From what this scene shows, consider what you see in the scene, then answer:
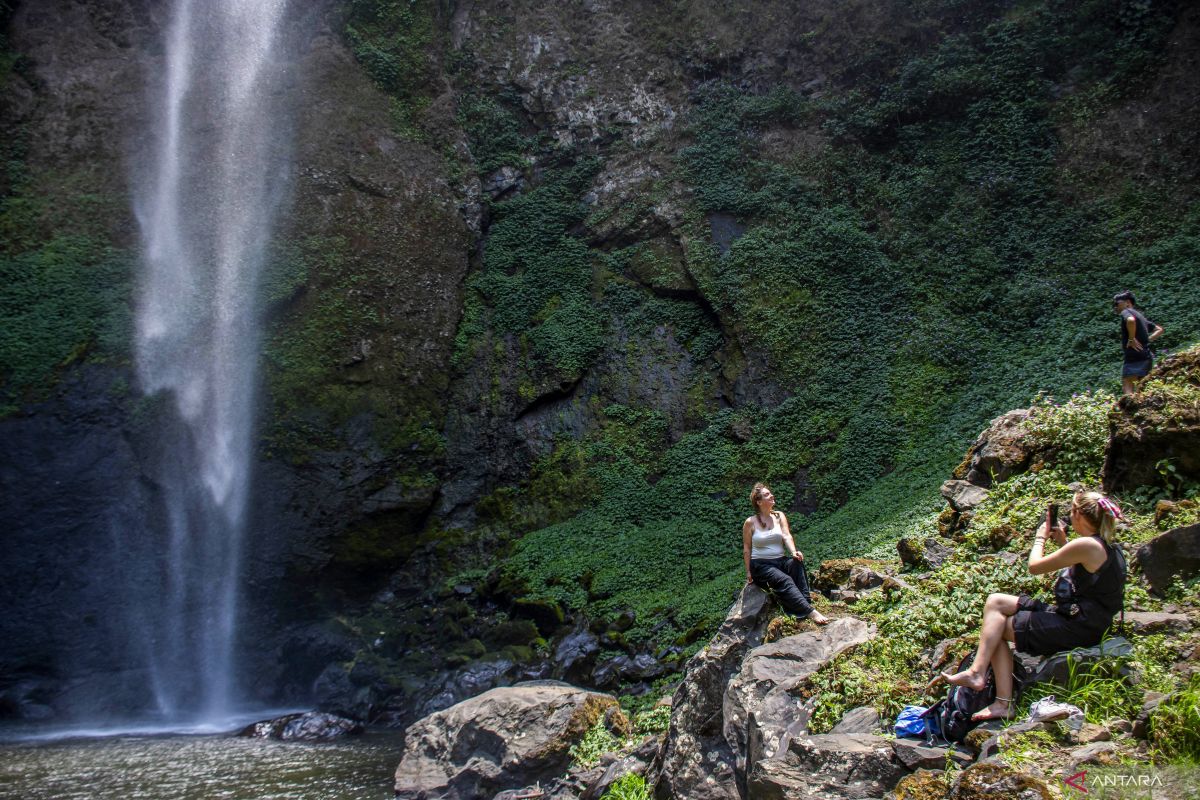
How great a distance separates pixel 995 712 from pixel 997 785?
2.43ft

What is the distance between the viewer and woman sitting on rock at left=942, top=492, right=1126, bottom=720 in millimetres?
3756

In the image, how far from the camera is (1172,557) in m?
4.26

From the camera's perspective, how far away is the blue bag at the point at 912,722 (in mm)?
3811

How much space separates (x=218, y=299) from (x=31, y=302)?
3.31 m

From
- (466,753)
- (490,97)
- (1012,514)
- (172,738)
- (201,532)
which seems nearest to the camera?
(1012,514)

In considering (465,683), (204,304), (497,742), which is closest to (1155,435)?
(497,742)

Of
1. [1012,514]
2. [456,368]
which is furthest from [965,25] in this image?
[1012,514]

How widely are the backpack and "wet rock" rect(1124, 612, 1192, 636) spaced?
618 mm

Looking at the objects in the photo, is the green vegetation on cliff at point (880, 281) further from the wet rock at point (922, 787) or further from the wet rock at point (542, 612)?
the wet rock at point (922, 787)

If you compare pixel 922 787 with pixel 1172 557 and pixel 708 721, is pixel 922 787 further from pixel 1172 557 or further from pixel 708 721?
pixel 708 721

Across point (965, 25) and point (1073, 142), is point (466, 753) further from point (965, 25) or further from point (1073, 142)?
point (965, 25)

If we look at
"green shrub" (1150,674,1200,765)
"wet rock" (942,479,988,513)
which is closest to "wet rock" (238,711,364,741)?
"wet rock" (942,479,988,513)

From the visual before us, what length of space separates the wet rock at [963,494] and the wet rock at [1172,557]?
2.64 m

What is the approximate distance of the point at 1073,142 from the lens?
14.4m
